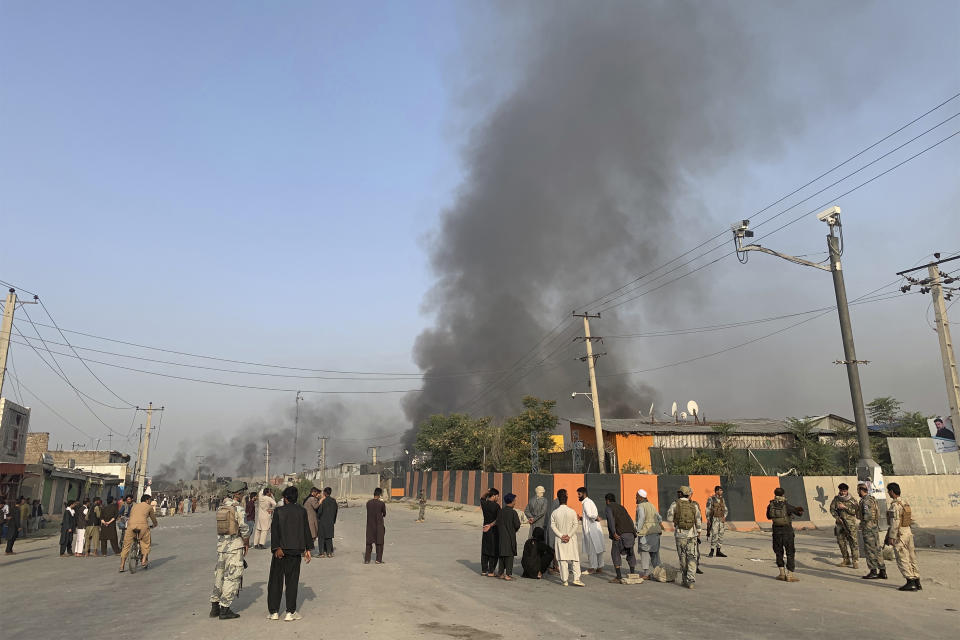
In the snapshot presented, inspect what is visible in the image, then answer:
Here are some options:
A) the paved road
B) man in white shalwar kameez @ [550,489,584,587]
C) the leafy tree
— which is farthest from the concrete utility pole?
the leafy tree

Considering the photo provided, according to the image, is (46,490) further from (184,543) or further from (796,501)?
(796,501)

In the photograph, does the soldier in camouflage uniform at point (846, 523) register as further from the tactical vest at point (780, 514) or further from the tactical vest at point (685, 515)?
the tactical vest at point (685, 515)

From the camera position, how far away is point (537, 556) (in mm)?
11422

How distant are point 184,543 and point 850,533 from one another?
744 inches

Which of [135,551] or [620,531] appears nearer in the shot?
[620,531]

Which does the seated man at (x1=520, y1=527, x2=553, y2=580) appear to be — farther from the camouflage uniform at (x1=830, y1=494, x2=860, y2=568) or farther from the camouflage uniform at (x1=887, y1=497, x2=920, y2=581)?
Result: the camouflage uniform at (x1=830, y1=494, x2=860, y2=568)

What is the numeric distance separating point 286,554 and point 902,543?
947 cm

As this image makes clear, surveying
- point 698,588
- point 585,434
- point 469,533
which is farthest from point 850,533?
point 585,434

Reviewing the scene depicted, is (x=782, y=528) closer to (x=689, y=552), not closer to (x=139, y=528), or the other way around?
(x=689, y=552)

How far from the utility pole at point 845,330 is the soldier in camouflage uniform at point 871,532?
1.17 metres

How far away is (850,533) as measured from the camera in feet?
40.8

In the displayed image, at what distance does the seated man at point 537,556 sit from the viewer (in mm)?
11383

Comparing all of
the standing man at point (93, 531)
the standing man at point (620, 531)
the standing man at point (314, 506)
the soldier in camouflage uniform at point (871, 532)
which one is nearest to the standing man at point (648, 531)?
the standing man at point (620, 531)

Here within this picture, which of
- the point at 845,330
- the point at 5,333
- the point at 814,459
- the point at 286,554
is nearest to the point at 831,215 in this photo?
the point at 845,330
